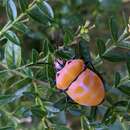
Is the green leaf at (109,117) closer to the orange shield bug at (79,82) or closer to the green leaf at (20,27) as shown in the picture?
the orange shield bug at (79,82)

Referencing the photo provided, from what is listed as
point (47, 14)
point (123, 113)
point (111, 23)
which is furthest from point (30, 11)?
point (123, 113)

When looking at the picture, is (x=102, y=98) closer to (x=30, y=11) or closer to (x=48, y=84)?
(x=48, y=84)

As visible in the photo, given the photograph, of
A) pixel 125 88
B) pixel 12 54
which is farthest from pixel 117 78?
pixel 12 54

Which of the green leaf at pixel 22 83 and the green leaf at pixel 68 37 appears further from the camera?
the green leaf at pixel 22 83

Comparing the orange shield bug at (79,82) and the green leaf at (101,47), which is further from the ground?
the green leaf at (101,47)

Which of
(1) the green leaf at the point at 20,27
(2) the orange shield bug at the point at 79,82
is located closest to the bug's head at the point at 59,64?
(2) the orange shield bug at the point at 79,82

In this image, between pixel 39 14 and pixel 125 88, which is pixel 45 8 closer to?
pixel 39 14

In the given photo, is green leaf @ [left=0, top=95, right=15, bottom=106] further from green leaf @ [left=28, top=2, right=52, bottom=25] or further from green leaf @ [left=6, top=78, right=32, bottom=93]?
green leaf @ [left=28, top=2, right=52, bottom=25]
